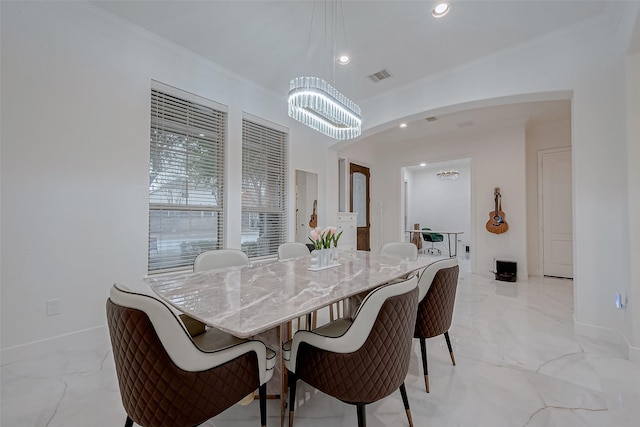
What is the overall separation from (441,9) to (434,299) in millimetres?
2424

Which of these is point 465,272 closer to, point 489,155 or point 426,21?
point 489,155

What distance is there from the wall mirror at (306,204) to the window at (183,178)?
1.69m

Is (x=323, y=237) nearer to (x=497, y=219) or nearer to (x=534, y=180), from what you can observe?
(x=497, y=219)

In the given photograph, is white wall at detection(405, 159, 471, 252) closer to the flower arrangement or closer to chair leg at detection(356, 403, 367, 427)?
the flower arrangement

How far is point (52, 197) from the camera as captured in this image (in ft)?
7.34

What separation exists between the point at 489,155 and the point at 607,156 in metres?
2.97

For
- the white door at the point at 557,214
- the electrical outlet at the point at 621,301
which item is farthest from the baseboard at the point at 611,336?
the white door at the point at 557,214

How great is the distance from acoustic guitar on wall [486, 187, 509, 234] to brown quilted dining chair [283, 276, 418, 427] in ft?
15.5

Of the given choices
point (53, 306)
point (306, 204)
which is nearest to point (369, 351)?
point (53, 306)

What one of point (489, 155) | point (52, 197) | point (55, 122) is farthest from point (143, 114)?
point (489, 155)

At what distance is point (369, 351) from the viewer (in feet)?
3.75

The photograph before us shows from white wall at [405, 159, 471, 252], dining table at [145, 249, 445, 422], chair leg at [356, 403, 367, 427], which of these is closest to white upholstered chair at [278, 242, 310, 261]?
dining table at [145, 249, 445, 422]

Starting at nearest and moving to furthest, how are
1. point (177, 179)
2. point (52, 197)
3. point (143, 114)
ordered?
point (52, 197) < point (143, 114) < point (177, 179)

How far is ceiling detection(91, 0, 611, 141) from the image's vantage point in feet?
7.68
